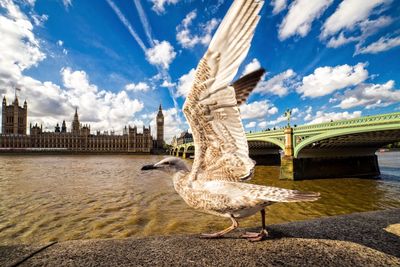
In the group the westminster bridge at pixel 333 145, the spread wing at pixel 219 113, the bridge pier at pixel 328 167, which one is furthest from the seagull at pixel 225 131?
the bridge pier at pixel 328 167

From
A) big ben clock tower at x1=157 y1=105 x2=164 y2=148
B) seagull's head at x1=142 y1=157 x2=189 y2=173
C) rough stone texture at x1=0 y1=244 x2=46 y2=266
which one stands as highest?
big ben clock tower at x1=157 y1=105 x2=164 y2=148

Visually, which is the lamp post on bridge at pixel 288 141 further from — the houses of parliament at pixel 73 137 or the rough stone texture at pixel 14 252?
the houses of parliament at pixel 73 137

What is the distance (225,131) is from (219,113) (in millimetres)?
237

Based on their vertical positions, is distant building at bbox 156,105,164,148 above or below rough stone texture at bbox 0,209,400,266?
above

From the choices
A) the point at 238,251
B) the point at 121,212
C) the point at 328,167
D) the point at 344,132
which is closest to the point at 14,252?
the point at 238,251

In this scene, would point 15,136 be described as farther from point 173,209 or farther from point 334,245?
point 334,245

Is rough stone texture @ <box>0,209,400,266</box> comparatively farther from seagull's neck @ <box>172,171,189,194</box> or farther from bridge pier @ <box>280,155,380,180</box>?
bridge pier @ <box>280,155,380,180</box>

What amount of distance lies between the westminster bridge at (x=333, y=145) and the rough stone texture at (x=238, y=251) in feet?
44.0

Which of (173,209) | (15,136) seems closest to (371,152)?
(173,209)

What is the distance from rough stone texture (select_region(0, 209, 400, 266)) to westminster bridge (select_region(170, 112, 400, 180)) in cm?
1342

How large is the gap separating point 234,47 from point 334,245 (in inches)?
101

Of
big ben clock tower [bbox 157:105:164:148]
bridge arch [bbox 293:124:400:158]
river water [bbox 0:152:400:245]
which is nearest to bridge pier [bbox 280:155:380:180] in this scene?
bridge arch [bbox 293:124:400:158]

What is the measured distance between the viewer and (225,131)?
8.74 feet

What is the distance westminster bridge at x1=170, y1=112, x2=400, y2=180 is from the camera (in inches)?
546
